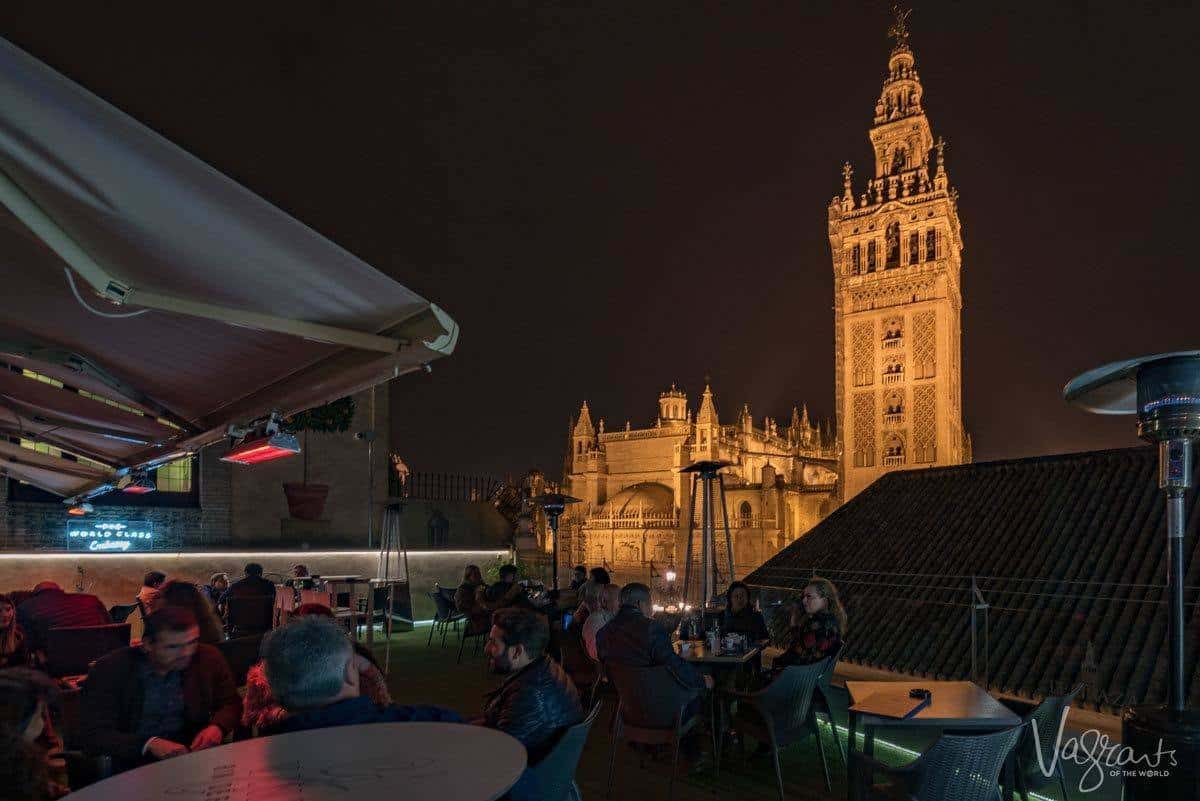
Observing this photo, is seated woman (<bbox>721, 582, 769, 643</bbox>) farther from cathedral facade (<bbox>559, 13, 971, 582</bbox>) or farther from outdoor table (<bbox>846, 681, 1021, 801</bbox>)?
cathedral facade (<bbox>559, 13, 971, 582</bbox>)

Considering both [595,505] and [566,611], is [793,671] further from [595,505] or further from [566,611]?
[595,505]

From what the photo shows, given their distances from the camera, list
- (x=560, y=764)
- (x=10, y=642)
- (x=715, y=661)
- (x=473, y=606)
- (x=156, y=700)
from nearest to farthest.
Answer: (x=560, y=764) → (x=156, y=700) → (x=10, y=642) → (x=715, y=661) → (x=473, y=606)

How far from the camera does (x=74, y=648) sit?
555 centimetres

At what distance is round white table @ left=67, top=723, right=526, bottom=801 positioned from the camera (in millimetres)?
2213

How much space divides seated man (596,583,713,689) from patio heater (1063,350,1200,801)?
2448 mm

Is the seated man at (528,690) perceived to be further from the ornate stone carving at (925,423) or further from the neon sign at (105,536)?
the ornate stone carving at (925,423)

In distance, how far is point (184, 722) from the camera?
3686 mm

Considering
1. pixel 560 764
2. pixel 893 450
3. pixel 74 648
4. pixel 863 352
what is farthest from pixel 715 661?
pixel 863 352

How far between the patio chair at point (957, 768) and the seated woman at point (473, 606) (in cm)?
751

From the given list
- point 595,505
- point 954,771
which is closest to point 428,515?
point 954,771

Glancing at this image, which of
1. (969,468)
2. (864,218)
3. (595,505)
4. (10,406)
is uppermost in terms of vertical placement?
(864,218)

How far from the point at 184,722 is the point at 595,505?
65.0 metres

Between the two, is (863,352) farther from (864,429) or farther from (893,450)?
(893,450)

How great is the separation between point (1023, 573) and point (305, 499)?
12.9m
